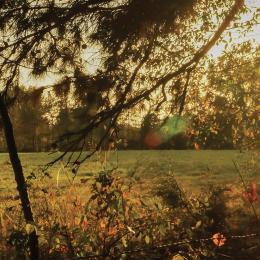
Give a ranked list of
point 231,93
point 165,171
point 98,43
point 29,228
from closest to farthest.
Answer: point 29,228 < point 98,43 < point 231,93 < point 165,171

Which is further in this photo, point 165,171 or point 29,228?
point 165,171

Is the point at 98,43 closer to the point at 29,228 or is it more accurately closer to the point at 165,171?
the point at 29,228

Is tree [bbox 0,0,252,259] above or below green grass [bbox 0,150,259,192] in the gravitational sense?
above

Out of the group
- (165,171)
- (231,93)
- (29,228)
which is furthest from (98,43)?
(165,171)

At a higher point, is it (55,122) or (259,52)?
(259,52)

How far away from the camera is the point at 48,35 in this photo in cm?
454

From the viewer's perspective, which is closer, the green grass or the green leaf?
the green leaf

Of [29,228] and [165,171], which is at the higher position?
[29,228]

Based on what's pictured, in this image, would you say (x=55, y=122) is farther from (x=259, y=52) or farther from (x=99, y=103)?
(x=259, y=52)

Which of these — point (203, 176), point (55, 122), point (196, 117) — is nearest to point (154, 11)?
point (55, 122)

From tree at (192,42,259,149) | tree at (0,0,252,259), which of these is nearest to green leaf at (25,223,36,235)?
tree at (0,0,252,259)

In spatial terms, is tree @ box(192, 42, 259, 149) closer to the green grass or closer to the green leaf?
the green grass

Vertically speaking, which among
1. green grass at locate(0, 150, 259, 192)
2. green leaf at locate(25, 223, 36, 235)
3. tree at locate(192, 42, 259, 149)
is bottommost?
green grass at locate(0, 150, 259, 192)

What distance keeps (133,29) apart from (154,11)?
9.6 inches
